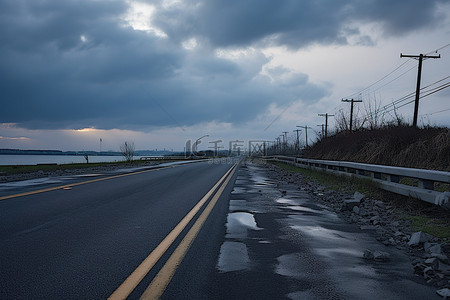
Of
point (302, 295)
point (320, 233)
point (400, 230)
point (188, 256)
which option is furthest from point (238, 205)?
point (302, 295)

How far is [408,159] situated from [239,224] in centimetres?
1024

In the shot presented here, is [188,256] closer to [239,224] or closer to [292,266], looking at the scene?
[292,266]

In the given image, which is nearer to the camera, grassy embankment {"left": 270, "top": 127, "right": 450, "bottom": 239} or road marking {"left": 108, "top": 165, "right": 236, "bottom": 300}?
road marking {"left": 108, "top": 165, "right": 236, "bottom": 300}

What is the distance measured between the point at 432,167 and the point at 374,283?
1028 cm

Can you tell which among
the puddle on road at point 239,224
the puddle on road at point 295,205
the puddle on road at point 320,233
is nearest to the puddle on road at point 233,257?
A: the puddle on road at point 239,224

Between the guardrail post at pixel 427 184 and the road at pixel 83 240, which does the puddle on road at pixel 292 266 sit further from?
the guardrail post at pixel 427 184

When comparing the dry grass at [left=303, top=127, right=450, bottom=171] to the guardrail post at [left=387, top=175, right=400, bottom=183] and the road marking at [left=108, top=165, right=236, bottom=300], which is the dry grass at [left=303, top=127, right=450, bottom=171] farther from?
the road marking at [left=108, top=165, right=236, bottom=300]

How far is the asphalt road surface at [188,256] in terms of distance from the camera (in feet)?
12.0

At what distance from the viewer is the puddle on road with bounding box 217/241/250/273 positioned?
4.42 m

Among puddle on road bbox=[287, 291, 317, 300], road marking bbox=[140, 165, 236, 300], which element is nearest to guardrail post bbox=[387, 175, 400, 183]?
road marking bbox=[140, 165, 236, 300]

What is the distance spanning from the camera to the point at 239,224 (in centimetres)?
718

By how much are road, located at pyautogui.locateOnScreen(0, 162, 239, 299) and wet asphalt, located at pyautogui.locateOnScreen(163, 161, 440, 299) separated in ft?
1.55

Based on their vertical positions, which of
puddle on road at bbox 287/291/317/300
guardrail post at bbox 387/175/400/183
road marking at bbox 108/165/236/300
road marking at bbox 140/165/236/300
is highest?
guardrail post at bbox 387/175/400/183

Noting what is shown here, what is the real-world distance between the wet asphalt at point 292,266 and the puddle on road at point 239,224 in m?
0.02
